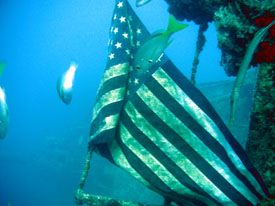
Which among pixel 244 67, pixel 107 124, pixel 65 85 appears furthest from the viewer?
pixel 65 85

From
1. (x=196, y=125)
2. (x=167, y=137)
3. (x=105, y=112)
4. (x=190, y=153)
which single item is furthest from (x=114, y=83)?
(x=190, y=153)

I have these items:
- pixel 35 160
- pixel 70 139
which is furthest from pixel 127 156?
pixel 35 160

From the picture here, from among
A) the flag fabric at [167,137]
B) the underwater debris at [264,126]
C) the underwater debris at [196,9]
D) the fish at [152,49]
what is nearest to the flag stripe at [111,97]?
the flag fabric at [167,137]

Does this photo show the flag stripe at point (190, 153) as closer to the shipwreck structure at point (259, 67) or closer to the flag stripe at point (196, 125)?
the flag stripe at point (196, 125)

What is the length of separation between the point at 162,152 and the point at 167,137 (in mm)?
190

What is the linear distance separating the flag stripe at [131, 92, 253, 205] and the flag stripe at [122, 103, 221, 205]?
0.08m

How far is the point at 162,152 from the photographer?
2350 mm

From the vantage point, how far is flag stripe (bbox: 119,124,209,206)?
2.23 m

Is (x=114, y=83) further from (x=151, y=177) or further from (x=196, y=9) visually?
(x=196, y=9)

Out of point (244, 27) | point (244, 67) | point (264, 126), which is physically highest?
point (244, 27)

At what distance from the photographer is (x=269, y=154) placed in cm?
211

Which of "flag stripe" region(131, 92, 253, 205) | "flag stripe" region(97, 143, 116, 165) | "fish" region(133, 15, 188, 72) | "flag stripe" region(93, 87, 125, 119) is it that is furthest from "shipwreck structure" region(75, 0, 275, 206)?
"fish" region(133, 15, 188, 72)

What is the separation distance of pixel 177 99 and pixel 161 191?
1.11m

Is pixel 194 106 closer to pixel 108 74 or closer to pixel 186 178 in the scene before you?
pixel 186 178
